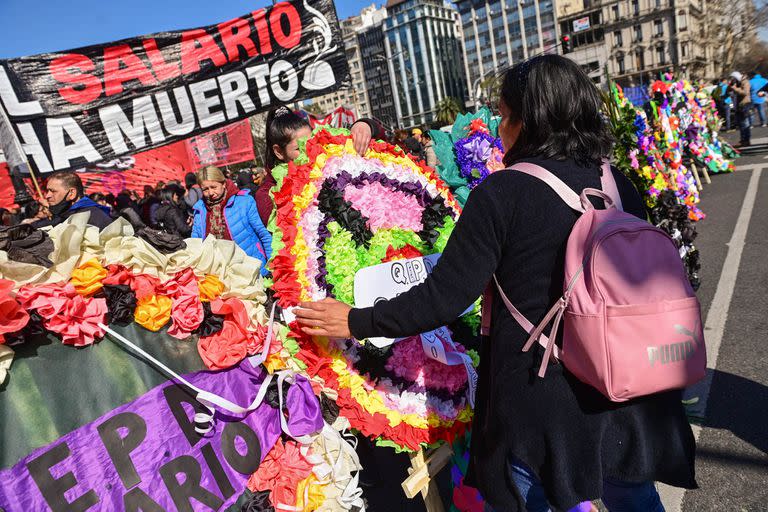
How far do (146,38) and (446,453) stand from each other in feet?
13.3

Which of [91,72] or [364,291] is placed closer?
[364,291]

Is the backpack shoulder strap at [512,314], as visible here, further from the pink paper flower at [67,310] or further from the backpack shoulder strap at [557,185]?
the pink paper flower at [67,310]

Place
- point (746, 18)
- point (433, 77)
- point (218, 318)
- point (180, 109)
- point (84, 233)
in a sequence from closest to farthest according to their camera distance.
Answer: point (84, 233) < point (218, 318) < point (180, 109) < point (746, 18) < point (433, 77)

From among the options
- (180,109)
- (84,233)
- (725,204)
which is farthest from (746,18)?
(84,233)

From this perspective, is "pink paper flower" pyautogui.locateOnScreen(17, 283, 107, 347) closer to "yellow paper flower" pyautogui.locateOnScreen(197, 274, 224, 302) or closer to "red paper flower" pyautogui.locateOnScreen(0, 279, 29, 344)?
"red paper flower" pyautogui.locateOnScreen(0, 279, 29, 344)

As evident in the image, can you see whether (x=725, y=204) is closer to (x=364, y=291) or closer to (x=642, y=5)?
(x=364, y=291)

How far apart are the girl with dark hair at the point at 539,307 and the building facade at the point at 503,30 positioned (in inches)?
3788

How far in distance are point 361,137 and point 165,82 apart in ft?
9.72

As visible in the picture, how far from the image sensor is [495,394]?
1425mm

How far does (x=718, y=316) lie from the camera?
4.24m

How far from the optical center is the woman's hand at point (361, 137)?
2246mm

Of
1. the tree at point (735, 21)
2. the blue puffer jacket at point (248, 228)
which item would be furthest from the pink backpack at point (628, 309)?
the tree at point (735, 21)

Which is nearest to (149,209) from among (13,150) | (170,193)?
(170,193)

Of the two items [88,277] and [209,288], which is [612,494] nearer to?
[209,288]
